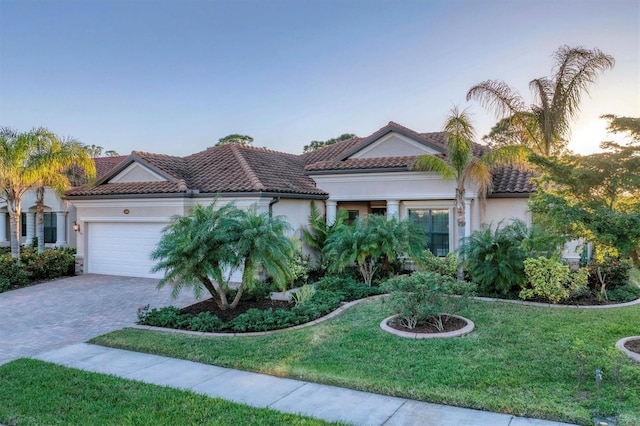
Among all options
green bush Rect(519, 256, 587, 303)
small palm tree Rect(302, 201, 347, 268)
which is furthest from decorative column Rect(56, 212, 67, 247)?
green bush Rect(519, 256, 587, 303)

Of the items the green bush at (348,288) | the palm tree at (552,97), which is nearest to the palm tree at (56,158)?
the green bush at (348,288)

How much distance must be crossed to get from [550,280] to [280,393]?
8.37 meters

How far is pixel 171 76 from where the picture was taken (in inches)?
731

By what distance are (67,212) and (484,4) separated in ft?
74.8

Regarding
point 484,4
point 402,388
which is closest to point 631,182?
point 402,388

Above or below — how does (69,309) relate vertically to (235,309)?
below

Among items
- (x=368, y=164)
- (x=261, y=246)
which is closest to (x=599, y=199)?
(x=261, y=246)

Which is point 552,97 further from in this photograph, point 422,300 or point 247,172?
point 247,172

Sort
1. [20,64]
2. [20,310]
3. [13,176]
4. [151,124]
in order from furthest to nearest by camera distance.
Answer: [151,124] < [20,64] < [13,176] < [20,310]

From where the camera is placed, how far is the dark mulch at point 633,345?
23.5 feet

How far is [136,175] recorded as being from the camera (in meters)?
17.4

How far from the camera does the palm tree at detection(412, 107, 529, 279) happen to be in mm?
13594

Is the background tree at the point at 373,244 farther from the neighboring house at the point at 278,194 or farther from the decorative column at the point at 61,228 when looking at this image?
the decorative column at the point at 61,228

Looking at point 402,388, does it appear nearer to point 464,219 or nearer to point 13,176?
point 464,219
